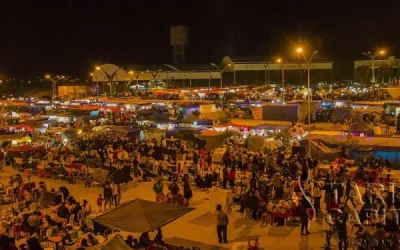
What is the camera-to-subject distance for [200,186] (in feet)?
55.4

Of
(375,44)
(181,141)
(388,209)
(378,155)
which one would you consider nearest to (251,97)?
(181,141)

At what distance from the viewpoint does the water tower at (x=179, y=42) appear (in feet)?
335

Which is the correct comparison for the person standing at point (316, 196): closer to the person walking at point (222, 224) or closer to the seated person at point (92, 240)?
the person walking at point (222, 224)

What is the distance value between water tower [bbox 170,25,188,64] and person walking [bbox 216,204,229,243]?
306 feet

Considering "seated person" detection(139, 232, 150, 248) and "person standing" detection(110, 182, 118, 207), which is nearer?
"seated person" detection(139, 232, 150, 248)

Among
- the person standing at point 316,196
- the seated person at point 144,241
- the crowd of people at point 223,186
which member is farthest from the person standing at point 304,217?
the seated person at point 144,241

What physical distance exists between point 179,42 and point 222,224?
9420 cm

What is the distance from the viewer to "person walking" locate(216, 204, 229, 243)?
35.8 feet

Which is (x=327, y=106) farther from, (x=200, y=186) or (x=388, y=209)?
(x=388, y=209)

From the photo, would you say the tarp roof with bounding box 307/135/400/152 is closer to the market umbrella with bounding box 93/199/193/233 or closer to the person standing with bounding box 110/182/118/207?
the person standing with bounding box 110/182/118/207

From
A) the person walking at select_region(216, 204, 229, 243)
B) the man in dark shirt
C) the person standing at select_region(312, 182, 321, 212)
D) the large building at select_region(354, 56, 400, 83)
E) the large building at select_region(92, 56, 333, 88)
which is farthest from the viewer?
the large building at select_region(92, 56, 333, 88)

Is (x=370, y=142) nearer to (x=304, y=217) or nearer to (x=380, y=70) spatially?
(x=304, y=217)

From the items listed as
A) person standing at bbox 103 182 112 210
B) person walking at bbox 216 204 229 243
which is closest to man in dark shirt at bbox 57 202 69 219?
Result: person standing at bbox 103 182 112 210

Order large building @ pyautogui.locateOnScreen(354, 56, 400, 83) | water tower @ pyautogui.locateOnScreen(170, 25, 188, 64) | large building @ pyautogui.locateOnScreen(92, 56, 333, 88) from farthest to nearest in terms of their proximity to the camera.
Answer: water tower @ pyautogui.locateOnScreen(170, 25, 188, 64) < large building @ pyautogui.locateOnScreen(92, 56, 333, 88) < large building @ pyautogui.locateOnScreen(354, 56, 400, 83)
